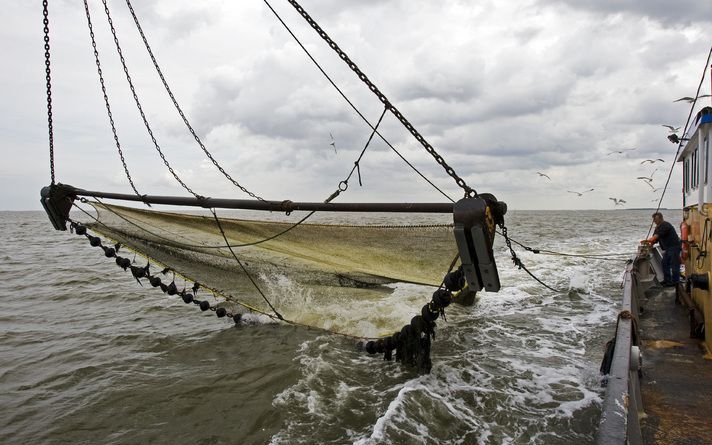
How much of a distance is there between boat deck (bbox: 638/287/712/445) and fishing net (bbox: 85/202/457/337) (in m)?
2.66

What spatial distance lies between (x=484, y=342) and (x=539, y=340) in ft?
3.18

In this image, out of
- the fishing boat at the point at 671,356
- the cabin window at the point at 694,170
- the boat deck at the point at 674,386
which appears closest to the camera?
the fishing boat at the point at 671,356

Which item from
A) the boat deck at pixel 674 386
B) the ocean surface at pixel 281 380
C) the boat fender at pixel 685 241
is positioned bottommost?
the ocean surface at pixel 281 380

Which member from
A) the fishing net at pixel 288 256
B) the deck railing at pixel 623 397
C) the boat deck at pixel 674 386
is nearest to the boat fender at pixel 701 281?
the boat deck at pixel 674 386

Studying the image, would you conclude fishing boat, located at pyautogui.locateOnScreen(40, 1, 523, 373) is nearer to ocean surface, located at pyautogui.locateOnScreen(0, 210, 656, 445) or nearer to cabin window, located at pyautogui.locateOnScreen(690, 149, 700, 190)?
ocean surface, located at pyautogui.locateOnScreen(0, 210, 656, 445)

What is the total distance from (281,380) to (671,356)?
15.7ft

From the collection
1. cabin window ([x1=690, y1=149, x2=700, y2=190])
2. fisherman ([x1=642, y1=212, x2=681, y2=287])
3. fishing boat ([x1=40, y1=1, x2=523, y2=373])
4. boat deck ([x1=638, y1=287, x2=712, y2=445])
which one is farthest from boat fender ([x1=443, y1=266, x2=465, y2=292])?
fisherman ([x1=642, y1=212, x2=681, y2=287])

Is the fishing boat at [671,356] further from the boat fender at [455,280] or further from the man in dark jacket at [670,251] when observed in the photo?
the boat fender at [455,280]

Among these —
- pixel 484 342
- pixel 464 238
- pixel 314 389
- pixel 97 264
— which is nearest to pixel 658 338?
pixel 484 342

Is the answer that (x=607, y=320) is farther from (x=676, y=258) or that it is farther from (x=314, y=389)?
(x=314, y=389)

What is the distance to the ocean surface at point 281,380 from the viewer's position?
4492 mm

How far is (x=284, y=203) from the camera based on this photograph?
4762mm

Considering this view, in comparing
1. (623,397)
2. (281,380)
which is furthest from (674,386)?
(281,380)

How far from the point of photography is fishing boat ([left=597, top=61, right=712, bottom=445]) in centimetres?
305
